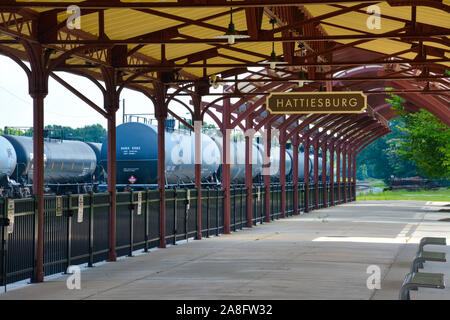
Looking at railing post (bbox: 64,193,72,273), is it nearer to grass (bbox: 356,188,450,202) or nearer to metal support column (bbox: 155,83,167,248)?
metal support column (bbox: 155,83,167,248)

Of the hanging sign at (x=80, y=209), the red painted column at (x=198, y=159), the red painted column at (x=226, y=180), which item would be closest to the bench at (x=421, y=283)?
the hanging sign at (x=80, y=209)

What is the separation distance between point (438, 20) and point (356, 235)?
9015mm

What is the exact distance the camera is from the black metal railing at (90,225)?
14.5 m

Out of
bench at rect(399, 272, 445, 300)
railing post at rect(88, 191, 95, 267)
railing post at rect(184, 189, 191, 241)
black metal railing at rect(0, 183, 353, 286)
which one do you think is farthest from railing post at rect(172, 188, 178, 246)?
bench at rect(399, 272, 445, 300)

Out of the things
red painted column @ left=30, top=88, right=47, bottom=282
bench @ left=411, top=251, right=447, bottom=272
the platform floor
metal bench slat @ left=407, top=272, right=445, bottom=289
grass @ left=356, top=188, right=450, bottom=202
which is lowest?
the platform floor

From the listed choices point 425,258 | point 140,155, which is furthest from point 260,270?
point 140,155

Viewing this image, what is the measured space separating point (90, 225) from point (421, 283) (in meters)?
8.38

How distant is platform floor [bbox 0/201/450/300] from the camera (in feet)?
44.9

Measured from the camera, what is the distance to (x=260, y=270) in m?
16.9

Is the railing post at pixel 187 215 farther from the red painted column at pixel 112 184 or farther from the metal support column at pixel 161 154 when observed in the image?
the red painted column at pixel 112 184

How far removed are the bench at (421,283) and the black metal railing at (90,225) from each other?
6.34m

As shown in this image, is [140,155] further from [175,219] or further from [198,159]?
[175,219]


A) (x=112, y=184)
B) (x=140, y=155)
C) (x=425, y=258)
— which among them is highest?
(x=140, y=155)

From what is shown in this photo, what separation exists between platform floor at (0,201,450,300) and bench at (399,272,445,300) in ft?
3.84
